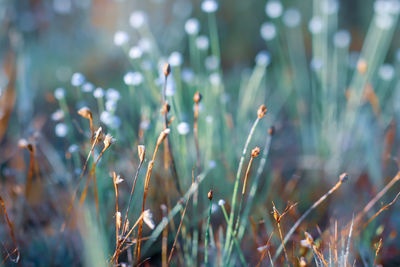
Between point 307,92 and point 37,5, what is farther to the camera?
point 37,5

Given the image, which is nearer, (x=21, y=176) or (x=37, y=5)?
(x=21, y=176)

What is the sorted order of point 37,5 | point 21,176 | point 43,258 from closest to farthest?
1. point 43,258
2. point 21,176
3. point 37,5

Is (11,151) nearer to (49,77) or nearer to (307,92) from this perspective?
(49,77)

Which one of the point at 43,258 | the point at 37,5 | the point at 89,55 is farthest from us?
the point at 37,5

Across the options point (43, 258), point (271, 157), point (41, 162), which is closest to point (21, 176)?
point (41, 162)

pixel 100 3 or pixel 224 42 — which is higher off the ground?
pixel 100 3

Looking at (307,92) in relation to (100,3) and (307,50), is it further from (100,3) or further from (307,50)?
(100,3)

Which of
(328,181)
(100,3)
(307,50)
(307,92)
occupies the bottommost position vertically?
(328,181)

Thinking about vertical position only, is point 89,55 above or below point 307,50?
above

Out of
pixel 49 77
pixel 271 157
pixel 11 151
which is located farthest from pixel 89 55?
pixel 271 157
